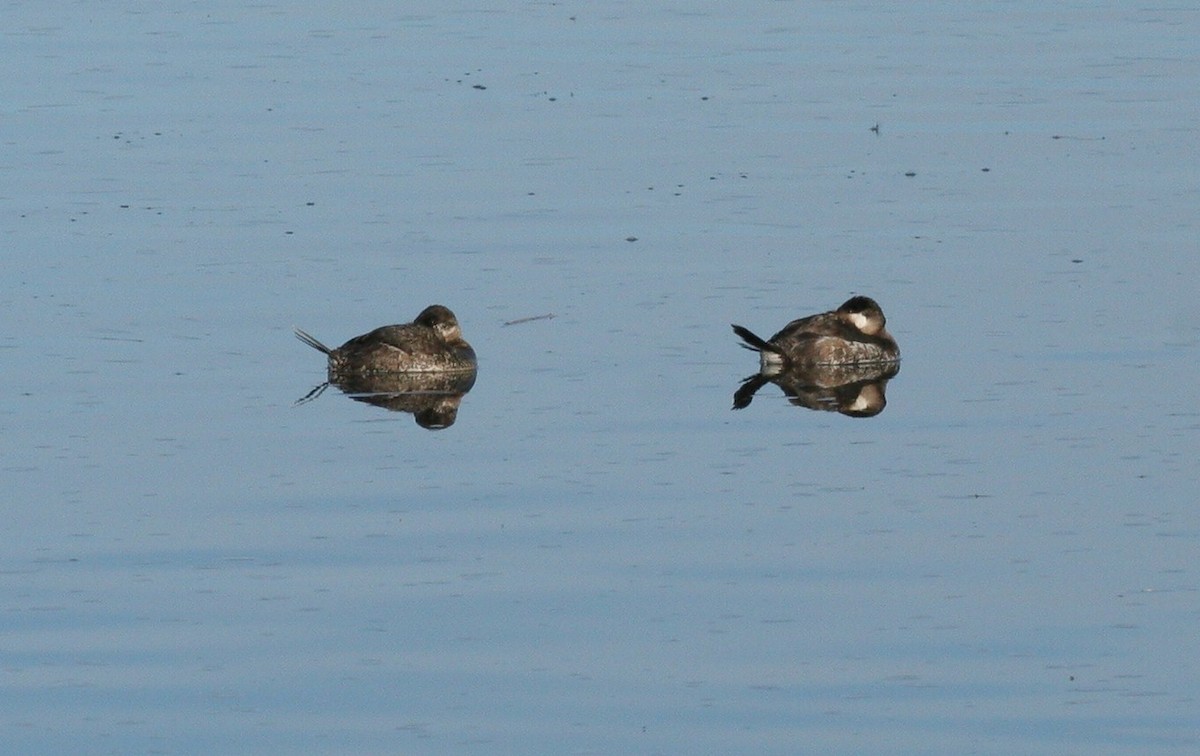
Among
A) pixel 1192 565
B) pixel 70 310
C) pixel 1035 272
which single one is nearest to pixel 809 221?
pixel 1035 272

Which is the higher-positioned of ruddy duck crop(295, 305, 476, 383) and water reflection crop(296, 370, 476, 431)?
ruddy duck crop(295, 305, 476, 383)

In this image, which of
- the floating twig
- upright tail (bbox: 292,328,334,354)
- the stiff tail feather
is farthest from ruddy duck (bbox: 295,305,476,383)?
the stiff tail feather

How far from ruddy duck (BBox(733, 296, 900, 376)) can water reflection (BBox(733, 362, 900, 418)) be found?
0.06 metres

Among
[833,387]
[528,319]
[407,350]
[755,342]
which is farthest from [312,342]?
[833,387]

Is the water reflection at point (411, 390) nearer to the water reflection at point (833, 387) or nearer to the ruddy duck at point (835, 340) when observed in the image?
the water reflection at point (833, 387)

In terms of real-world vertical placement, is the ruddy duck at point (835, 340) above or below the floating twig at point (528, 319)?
below

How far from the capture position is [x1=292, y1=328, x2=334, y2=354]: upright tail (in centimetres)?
1634

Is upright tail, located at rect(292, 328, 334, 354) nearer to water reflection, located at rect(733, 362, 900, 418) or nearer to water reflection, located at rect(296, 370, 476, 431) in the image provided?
water reflection, located at rect(296, 370, 476, 431)

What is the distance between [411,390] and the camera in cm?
1625

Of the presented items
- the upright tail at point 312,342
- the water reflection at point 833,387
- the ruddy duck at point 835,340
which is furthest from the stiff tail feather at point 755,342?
the upright tail at point 312,342

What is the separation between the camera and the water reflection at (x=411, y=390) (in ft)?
51.1

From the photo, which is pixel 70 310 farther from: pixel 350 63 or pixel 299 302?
pixel 350 63

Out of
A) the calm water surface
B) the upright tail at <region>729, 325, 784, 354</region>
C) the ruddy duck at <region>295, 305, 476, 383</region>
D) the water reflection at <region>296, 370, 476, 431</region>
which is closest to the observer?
the calm water surface

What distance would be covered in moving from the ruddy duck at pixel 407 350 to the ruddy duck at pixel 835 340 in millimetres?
1780
